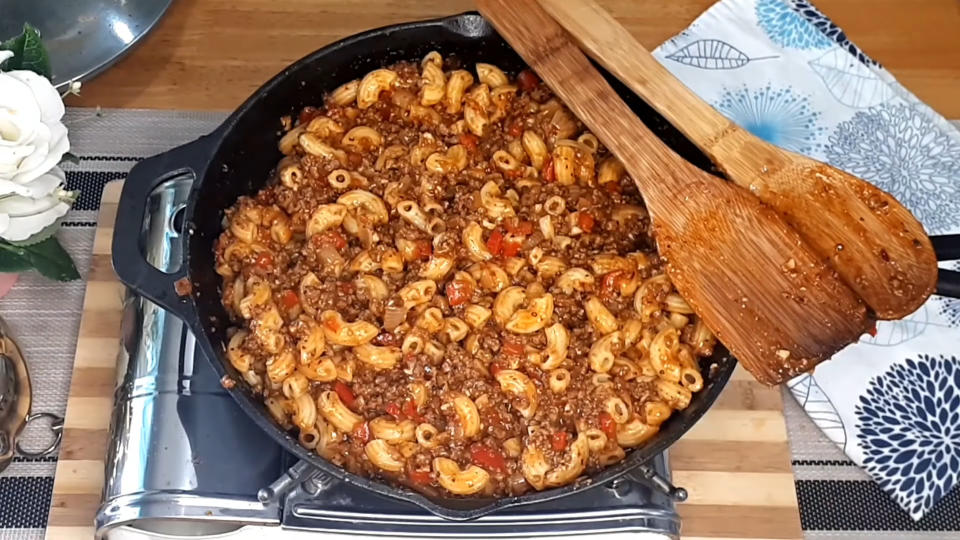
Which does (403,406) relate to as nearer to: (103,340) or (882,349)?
(103,340)

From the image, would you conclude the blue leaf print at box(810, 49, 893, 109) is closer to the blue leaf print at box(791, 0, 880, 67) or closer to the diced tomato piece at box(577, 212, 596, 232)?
the blue leaf print at box(791, 0, 880, 67)

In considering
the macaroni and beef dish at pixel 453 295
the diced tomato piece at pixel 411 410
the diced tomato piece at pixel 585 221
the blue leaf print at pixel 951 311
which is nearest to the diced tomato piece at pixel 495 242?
the macaroni and beef dish at pixel 453 295

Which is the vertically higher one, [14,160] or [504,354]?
[14,160]

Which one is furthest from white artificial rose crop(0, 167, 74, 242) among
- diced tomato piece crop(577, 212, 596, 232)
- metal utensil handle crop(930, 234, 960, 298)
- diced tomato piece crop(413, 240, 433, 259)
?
metal utensil handle crop(930, 234, 960, 298)

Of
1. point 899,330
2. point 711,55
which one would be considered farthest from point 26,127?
point 899,330

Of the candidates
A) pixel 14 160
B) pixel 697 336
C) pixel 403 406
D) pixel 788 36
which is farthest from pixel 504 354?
pixel 788 36

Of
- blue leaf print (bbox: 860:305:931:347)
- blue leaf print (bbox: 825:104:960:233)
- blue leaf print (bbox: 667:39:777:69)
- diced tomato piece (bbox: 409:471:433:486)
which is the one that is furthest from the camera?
blue leaf print (bbox: 667:39:777:69)
